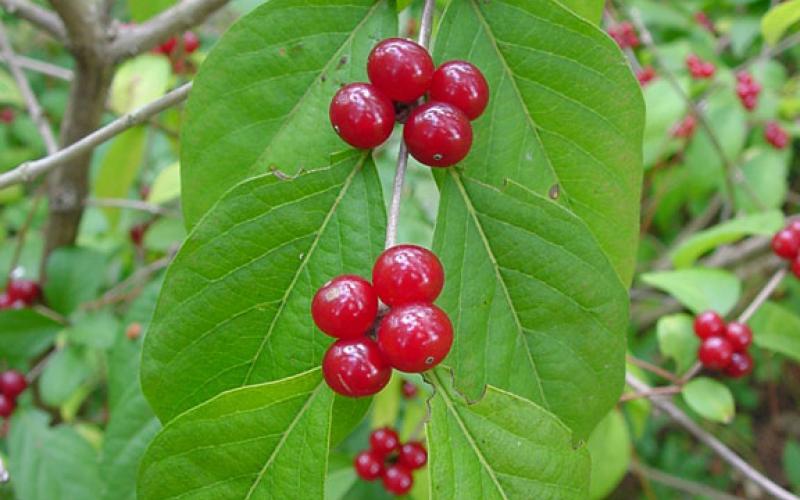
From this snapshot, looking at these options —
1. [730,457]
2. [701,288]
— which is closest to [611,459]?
[730,457]

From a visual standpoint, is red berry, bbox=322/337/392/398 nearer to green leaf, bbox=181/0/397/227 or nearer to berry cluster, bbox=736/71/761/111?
green leaf, bbox=181/0/397/227

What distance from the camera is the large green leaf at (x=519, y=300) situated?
0.83m

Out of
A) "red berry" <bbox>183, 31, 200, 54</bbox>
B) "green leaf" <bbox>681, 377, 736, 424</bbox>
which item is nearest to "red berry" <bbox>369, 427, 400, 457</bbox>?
"green leaf" <bbox>681, 377, 736, 424</bbox>

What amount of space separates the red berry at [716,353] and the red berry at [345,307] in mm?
1027

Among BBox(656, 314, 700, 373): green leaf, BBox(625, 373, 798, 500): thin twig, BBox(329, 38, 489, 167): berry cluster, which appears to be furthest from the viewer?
BBox(656, 314, 700, 373): green leaf

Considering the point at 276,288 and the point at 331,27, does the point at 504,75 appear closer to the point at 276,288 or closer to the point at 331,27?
the point at 331,27

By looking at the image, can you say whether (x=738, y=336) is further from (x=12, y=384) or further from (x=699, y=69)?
(x=12, y=384)

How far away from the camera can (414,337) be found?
0.69 metres

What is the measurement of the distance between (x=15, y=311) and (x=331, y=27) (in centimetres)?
120

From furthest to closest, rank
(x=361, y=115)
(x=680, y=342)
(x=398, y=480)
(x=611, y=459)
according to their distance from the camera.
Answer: (x=611, y=459) < (x=680, y=342) < (x=398, y=480) < (x=361, y=115)

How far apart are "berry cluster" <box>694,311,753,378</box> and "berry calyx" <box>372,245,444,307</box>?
1.00 meters

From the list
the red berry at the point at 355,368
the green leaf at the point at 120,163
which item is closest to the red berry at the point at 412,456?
the red berry at the point at 355,368

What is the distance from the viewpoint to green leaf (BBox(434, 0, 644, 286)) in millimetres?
875

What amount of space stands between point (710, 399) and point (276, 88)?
3.71 feet
